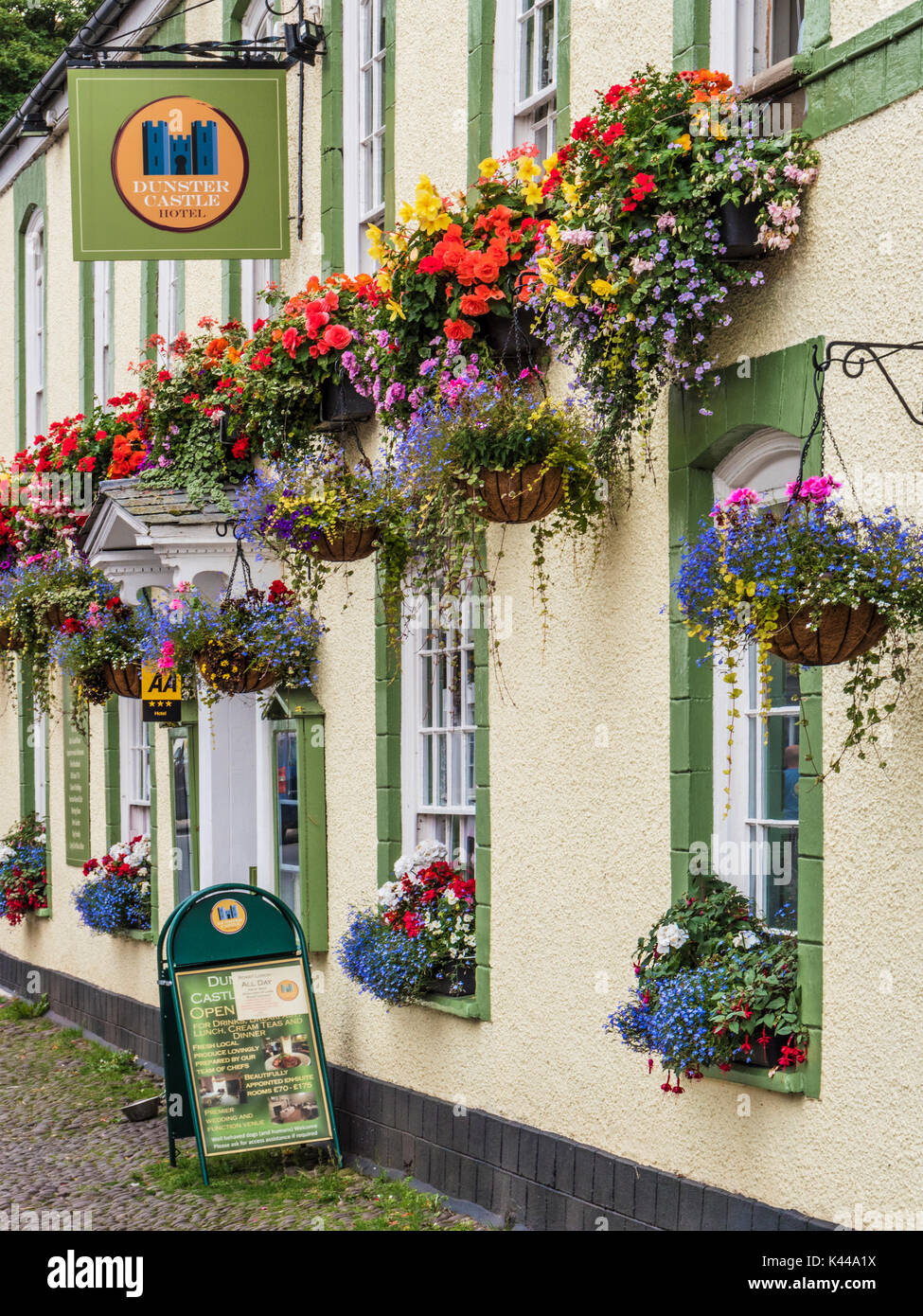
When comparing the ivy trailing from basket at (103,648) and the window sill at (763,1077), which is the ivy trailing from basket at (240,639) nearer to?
the ivy trailing from basket at (103,648)

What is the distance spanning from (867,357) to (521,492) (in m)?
1.71

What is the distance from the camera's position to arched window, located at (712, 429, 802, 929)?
6496 mm

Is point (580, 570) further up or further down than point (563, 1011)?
further up

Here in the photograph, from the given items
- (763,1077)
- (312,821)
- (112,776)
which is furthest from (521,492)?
(112,776)

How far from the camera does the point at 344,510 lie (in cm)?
830

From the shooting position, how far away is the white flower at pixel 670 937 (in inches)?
261

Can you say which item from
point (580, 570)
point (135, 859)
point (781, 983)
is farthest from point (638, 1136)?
point (135, 859)

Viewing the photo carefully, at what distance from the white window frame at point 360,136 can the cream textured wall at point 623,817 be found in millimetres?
380

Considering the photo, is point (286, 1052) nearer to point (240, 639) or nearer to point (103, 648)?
point (240, 639)

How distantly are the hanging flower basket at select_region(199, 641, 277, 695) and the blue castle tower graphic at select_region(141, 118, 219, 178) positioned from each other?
108 inches

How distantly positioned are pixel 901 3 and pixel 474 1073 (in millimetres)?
5227

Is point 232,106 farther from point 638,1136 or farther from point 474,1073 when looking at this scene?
point 638,1136

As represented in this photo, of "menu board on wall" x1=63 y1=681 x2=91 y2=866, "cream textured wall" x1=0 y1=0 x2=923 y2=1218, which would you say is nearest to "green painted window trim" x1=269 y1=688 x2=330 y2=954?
"cream textured wall" x1=0 y1=0 x2=923 y2=1218

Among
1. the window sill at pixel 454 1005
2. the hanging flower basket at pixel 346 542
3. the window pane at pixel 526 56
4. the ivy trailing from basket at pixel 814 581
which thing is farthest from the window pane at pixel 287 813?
the ivy trailing from basket at pixel 814 581
